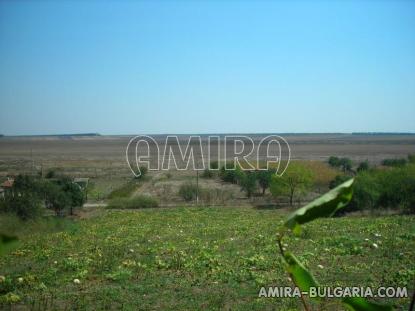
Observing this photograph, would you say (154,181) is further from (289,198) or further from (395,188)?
(395,188)

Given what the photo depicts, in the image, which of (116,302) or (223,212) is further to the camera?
(223,212)

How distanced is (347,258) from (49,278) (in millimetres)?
6627

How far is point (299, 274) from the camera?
106 cm

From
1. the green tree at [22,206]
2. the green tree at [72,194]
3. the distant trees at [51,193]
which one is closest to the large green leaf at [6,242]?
the green tree at [22,206]

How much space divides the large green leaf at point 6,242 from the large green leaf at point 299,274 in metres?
0.59

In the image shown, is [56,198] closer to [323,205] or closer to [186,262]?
[186,262]

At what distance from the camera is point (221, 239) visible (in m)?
12.9

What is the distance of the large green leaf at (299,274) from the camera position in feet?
3.31

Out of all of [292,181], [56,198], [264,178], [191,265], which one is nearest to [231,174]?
[264,178]

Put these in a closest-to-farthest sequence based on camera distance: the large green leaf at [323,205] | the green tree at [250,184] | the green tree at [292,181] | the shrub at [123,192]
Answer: the large green leaf at [323,205] → the green tree at [292,181] → the green tree at [250,184] → the shrub at [123,192]

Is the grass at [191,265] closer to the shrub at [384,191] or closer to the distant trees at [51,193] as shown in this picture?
the shrub at [384,191]

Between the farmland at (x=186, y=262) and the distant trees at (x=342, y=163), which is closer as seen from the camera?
the farmland at (x=186, y=262)

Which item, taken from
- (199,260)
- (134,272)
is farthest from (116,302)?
(199,260)

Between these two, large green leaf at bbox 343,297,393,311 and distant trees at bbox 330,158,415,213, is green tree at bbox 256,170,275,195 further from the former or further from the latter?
large green leaf at bbox 343,297,393,311
